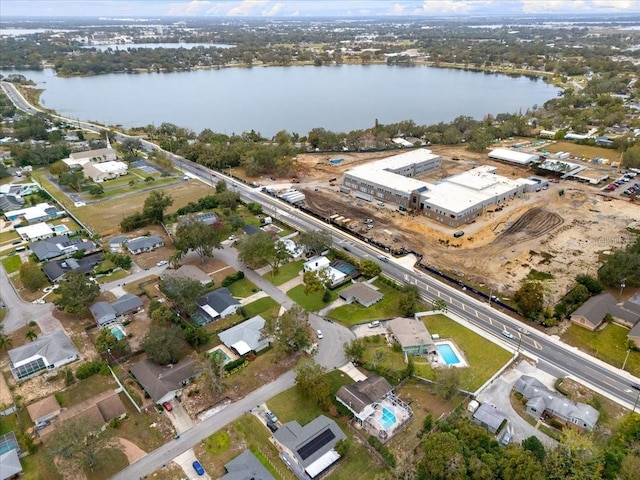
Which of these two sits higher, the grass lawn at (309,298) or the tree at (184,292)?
the tree at (184,292)

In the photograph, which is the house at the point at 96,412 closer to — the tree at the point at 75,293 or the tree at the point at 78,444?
the tree at the point at 78,444

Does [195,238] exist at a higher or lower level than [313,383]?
higher

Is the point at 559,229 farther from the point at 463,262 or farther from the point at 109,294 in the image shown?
the point at 109,294

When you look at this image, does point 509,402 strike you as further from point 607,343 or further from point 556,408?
point 607,343

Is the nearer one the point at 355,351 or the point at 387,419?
the point at 387,419

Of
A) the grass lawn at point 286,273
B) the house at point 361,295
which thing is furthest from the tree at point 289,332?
the grass lawn at point 286,273

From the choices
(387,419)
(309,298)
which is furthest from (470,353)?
(309,298)

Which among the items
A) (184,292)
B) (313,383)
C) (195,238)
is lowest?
(313,383)
